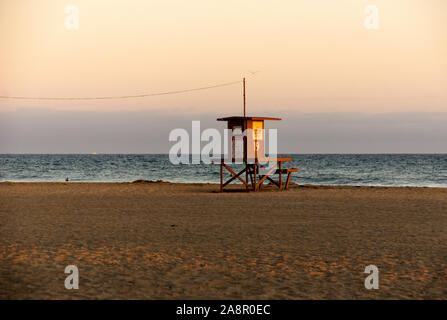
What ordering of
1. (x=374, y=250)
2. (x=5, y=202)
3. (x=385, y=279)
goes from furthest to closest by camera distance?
(x=5, y=202)
(x=374, y=250)
(x=385, y=279)

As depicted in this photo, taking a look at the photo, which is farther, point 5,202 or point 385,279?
point 5,202

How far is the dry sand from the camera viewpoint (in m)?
6.96

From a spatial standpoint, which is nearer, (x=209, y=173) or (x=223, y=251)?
(x=223, y=251)

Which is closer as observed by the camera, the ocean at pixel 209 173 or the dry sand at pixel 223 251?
the dry sand at pixel 223 251

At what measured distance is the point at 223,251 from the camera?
962 cm

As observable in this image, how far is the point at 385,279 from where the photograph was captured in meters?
7.52

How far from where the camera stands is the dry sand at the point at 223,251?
6957 mm

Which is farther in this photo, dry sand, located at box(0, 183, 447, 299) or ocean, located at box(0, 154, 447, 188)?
ocean, located at box(0, 154, 447, 188)

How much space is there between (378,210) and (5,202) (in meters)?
15.5

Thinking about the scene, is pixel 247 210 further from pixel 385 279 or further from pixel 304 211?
pixel 385 279

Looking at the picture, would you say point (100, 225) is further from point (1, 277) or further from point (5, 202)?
point (5, 202)

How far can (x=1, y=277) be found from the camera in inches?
298
